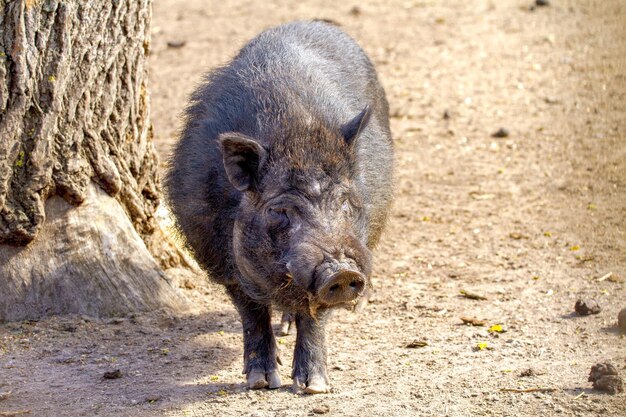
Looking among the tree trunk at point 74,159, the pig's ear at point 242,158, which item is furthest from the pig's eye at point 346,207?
the tree trunk at point 74,159

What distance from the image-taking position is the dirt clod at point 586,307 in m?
6.20

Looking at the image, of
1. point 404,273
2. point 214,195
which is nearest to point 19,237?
point 214,195

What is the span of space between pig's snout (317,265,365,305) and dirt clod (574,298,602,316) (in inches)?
89.0

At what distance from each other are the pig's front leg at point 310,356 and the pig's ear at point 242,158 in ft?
2.95

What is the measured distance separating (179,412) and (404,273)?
279 cm

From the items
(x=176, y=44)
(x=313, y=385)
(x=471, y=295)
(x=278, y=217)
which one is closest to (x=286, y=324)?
(x=313, y=385)

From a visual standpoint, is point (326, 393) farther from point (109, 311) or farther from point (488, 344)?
point (109, 311)

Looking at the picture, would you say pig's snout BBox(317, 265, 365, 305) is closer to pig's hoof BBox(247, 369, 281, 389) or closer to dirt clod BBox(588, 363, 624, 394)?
pig's hoof BBox(247, 369, 281, 389)

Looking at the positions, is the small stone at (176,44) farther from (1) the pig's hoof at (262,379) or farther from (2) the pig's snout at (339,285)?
(2) the pig's snout at (339,285)

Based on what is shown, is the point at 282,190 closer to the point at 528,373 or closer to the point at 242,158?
the point at 242,158

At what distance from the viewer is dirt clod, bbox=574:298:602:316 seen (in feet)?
20.4

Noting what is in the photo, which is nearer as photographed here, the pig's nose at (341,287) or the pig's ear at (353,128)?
the pig's nose at (341,287)

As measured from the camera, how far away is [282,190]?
5.04m

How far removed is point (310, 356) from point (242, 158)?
1.25 metres
